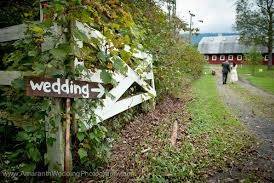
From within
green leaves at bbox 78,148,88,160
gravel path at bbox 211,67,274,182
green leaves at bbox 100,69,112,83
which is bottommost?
gravel path at bbox 211,67,274,182

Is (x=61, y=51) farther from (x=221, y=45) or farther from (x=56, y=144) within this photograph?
(x=221, y=45)

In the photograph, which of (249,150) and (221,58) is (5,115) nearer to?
(249,150)

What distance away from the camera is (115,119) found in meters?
6.32

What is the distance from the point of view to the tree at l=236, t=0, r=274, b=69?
45594 millimetres

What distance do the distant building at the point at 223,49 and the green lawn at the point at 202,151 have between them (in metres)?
60.2

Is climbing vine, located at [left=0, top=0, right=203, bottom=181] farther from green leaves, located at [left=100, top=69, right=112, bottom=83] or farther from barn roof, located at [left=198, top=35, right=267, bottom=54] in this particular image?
barn roof, located at [left=198, top=35, right=267, bottom=54]

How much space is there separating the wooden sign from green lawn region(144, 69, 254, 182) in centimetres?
156

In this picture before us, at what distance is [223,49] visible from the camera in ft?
224

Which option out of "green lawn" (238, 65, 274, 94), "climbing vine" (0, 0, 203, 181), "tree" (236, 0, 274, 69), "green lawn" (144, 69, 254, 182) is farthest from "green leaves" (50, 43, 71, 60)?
"tree" (236, 0, 274, 69)

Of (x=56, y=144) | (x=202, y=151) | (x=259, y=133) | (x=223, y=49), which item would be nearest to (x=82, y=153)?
(x=56, y=144)

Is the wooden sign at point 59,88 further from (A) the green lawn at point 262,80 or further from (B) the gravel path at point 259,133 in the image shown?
(A) the green lawn at point 262,80

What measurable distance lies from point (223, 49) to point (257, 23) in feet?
72.4

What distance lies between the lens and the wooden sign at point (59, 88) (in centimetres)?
383

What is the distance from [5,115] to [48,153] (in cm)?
76
